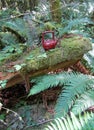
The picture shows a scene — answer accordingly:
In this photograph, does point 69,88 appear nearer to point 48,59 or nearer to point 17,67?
point 48,59

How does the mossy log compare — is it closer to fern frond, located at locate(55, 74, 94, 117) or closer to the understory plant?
the understory plant

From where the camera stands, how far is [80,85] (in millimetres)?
3572

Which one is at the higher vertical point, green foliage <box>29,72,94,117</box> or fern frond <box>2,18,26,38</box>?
fern frond <box>2,18,26,38</box>

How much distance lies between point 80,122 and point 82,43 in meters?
2.06

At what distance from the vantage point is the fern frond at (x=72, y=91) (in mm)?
3412

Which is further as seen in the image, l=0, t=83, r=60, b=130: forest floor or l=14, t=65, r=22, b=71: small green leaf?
l=0, t=83, r=60, b=130: forest floor

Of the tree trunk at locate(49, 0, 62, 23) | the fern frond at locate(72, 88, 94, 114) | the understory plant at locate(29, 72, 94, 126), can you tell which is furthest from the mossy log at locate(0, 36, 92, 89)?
the tree trunk at locate(49, 0, 62, 23)

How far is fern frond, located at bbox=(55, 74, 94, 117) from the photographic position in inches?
134

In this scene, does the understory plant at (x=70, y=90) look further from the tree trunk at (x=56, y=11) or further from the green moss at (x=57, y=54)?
the tree trunk at (x=56, y=11)

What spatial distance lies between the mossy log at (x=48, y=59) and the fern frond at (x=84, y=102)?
2.20 feet

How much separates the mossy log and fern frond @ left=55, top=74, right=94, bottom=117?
0.36 metres

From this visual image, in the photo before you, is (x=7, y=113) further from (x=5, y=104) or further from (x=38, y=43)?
(x=38, y=43)

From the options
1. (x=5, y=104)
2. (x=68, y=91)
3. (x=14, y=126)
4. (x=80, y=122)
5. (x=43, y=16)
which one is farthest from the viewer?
(x=43, y=16)

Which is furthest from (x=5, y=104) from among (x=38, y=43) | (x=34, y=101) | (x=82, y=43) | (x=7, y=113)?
(x=82, y=43)
